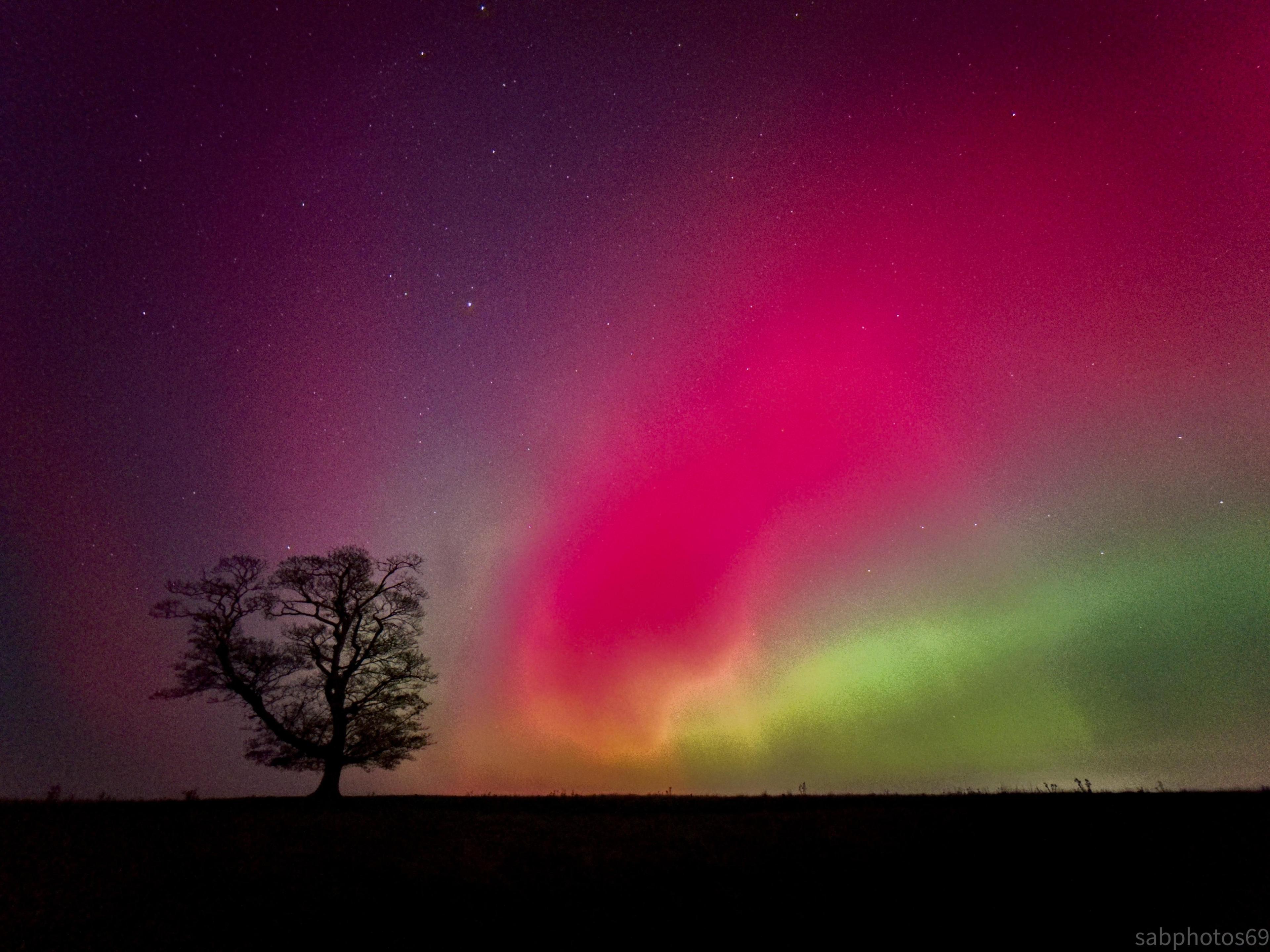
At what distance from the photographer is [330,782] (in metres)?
24.0

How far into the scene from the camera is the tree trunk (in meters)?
23.5

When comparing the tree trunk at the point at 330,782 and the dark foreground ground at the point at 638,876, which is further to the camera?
the tree trunk at the point at 330,782

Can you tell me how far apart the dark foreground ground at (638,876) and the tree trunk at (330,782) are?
19.4 ft

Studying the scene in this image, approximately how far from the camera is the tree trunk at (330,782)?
2345 centimetres

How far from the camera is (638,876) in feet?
42.0

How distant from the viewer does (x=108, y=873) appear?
1194cm

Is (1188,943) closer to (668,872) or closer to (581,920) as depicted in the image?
(668,872)

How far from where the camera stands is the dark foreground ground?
10.5 meters

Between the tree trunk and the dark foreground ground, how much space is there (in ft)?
19.4

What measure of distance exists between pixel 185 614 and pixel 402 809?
11.9 m

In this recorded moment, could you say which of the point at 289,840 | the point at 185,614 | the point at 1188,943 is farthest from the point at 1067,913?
the point at 185,614

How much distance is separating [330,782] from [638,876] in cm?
1561

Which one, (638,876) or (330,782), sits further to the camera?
(330,782)

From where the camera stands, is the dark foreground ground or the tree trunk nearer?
the dark foreground ground
